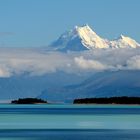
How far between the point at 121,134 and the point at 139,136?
634 cm

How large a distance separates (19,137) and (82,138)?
→ 9778 mm

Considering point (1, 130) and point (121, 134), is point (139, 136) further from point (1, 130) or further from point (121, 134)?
point (1, 130)

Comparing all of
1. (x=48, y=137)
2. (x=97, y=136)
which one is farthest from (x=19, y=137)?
(x=97, y=136)

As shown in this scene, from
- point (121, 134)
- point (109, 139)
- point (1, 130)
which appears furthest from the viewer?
point (1, 130)

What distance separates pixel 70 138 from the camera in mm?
107250

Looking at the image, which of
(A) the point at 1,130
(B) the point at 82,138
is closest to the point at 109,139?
(B) the point at 82,138

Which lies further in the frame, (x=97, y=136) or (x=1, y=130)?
(x=1, y=130)

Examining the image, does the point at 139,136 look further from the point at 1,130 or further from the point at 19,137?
the point at 1,130

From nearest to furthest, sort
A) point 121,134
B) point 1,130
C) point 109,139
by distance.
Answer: point 109,139 → point 121,134 → point 1,130

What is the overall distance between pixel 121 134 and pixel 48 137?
11.8 m

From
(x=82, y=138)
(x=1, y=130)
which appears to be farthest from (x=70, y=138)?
(x=1, y=130)

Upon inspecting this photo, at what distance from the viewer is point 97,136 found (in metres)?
112

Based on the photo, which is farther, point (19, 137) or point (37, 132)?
A: point (37, 132)

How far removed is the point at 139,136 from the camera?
107812mm
